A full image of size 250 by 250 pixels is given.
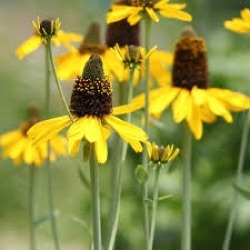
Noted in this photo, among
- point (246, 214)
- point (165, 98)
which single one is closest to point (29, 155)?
point (165, 98)

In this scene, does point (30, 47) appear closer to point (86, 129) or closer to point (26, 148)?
point (26, 148)

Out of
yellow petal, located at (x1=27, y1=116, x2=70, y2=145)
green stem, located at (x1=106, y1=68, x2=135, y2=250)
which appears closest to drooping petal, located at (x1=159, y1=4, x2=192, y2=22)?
green stem, located at (x1=106, y1=68, x2=135, y2=250)

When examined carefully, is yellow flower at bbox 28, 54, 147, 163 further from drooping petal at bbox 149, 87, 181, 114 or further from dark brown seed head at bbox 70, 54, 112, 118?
drooping petal at bbox 149, 87, 181, 114

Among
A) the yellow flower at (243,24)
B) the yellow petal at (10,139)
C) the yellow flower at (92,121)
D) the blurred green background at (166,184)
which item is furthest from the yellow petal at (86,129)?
the blurred green background at (166,184)

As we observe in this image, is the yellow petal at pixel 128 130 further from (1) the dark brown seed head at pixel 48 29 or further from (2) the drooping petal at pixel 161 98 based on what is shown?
(2) the drooping petal at pixel 161 98

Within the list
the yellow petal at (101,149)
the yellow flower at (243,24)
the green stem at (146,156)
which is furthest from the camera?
the yellow flower at (243,24)

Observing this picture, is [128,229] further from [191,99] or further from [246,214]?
[191,99]
